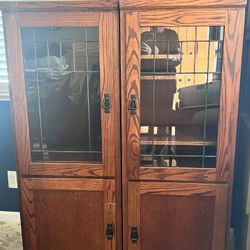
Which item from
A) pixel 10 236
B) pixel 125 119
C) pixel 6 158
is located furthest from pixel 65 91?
pixel 10 236

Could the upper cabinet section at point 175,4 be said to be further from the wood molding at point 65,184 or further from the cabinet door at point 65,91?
the wood molding at point 65,184

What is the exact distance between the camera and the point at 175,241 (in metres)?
1.58

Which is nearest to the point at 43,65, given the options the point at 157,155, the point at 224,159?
the point at 157,155

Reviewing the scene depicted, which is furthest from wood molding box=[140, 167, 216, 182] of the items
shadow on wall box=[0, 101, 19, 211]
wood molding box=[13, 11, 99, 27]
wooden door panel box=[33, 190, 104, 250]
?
shadow on wall box=[0, 101, 19, 211]

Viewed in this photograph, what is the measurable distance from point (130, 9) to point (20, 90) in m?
0.60

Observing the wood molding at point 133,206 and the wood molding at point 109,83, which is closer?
the wood molding at point 109,83

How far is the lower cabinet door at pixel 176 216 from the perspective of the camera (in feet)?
4.97

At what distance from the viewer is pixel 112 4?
4.41 ft

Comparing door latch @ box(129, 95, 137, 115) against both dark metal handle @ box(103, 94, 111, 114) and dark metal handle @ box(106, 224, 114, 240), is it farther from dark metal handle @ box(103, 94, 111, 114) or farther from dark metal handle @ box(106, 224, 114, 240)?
dark metal handle @ box(106, 224, 114, 240)

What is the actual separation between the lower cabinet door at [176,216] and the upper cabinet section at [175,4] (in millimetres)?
775

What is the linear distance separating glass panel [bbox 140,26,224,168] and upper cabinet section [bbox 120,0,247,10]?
0.09 m

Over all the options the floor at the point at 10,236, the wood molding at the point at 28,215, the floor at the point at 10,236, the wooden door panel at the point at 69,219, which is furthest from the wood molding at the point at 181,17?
the floor at the point at 10,236

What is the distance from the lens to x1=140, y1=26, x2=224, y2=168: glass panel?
4.52ft

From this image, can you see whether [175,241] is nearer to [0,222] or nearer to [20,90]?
[20,90]
